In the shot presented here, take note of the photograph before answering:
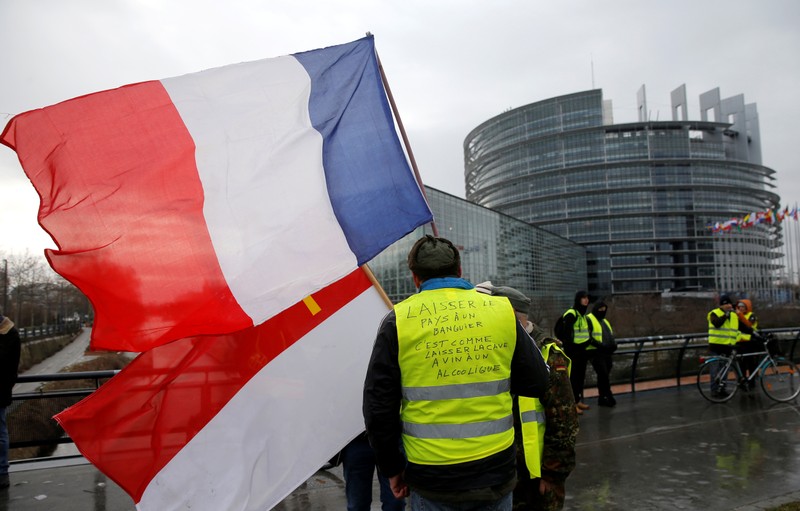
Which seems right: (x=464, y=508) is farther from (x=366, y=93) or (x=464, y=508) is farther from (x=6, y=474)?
(x=6, y=474)

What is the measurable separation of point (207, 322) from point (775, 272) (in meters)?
139

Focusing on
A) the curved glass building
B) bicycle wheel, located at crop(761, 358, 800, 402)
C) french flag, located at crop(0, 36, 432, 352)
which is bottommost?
bicycle wheel, located at crop(761, 358, 800, 402)

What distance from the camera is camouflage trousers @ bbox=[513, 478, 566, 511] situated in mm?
2912

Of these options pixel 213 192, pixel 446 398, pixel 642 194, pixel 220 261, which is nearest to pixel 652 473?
pixel 446 398

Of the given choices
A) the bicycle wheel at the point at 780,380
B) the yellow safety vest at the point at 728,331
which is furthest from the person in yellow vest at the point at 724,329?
the bicycle wheel at the point at 780,380

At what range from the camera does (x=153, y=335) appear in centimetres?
280

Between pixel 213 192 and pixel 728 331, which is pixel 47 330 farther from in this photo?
pixel 213 192

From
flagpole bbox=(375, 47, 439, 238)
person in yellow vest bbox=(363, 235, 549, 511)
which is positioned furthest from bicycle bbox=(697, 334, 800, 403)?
person in yellow vest bbox=(363, 235, 549, 511)

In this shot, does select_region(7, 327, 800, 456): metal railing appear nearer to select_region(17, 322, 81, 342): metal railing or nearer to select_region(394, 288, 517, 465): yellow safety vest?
select_region(394, 288, 517, 465): yellow safety vest

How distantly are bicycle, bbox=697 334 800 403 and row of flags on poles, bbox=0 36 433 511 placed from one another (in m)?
7.80

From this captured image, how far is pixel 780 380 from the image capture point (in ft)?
29.7

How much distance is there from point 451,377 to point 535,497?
1.22 meters

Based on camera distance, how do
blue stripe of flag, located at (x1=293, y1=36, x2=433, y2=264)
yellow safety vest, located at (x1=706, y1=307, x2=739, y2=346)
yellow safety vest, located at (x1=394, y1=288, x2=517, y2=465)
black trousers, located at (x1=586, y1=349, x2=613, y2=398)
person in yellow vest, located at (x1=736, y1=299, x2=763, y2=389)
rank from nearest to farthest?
yellow safety vest, located at (x1=394, y1=288, x2=517, y2=465), blue stripe of flag, located at (x1=293, y1=36, x2=433, y2=264), black trousers, located at (x1=586, y1=349, x2=613, y2=398), yellow safety vest, located at (x1=706, y1=307, x2=739, y2=346), person in yellow vest, located at (x1=736, y1=299, x2=763, y2=389)

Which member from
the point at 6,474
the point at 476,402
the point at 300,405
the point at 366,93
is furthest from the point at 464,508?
the point at 6,474
